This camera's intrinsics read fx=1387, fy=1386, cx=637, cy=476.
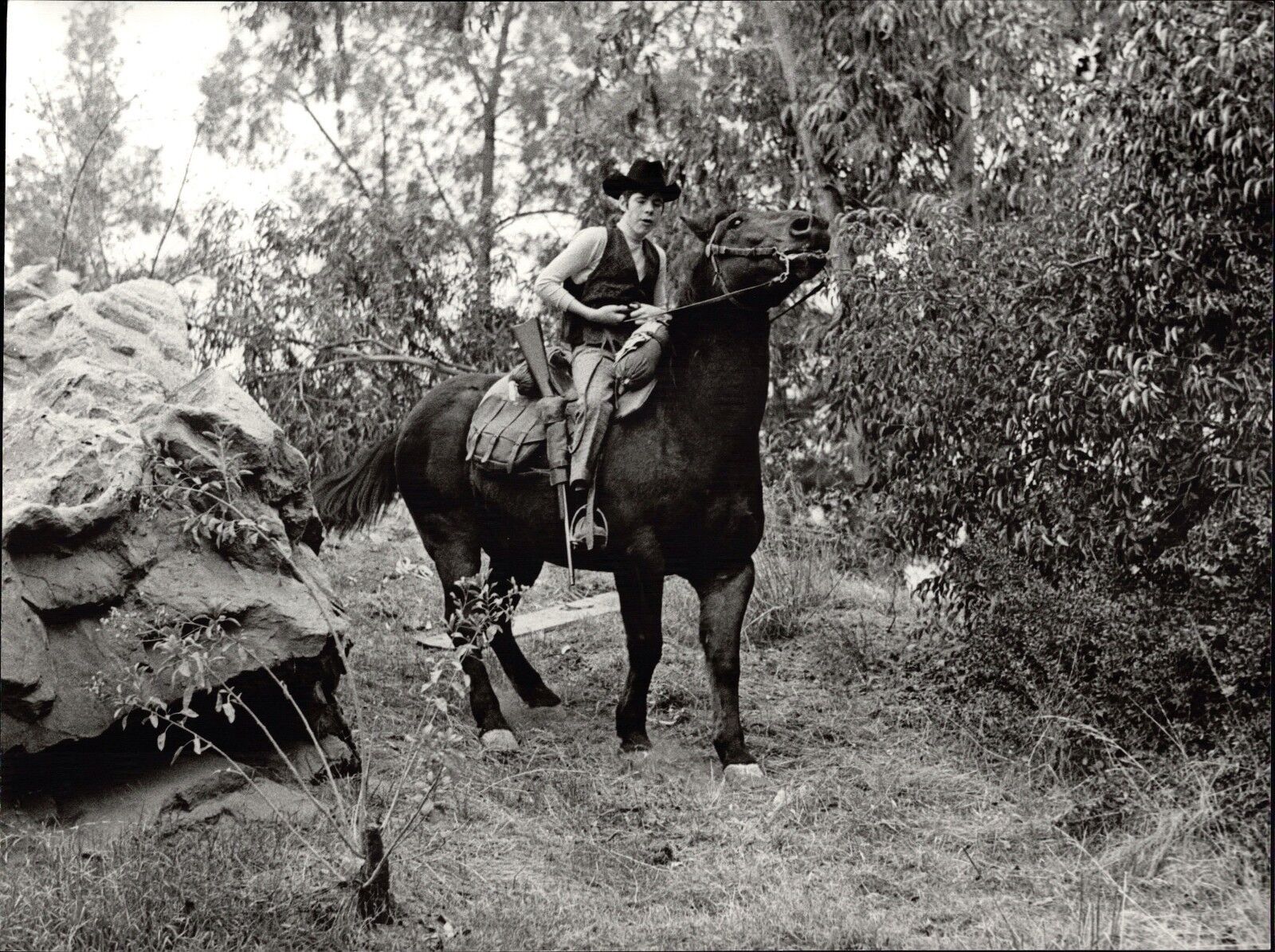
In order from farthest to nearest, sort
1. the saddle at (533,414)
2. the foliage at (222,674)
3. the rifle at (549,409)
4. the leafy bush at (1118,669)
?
the rifle at (549,409) < the saddle at (533,414) < the leafy bush at (1118,669) < the foliage at (222,674)

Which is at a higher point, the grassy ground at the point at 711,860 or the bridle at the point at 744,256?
the bridle at the point at 744,256

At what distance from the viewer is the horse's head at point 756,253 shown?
20.3 feet

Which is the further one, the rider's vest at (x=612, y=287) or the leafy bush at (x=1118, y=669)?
the rider's vest at (x=612, y=287)

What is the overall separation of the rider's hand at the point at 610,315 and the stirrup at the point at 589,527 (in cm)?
90

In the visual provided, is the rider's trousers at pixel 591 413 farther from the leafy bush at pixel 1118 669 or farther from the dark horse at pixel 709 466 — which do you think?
the leafy bush at pixel 1118 669

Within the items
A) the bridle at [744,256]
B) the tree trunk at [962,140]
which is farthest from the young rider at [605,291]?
the tree trunk at [962,140]

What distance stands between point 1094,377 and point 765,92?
624cm

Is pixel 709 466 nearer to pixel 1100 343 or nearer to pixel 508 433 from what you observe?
pixel 508 433

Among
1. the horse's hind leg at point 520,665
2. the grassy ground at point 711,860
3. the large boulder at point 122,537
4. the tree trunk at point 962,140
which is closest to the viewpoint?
the grassy ground at point 711,860

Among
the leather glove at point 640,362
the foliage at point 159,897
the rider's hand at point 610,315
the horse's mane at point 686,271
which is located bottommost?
the foliage at point 159,897

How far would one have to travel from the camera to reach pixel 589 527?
6.65 metres

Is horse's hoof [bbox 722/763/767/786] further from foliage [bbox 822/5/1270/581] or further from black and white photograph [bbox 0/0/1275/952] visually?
foliage [bbox 822/5/1270/581]

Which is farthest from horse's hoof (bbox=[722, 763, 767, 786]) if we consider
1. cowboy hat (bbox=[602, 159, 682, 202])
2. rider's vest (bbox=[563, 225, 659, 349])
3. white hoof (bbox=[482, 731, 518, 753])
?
cowboy hat (bbox=[602, 159, 682, 202])

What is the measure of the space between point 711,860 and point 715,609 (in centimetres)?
128
